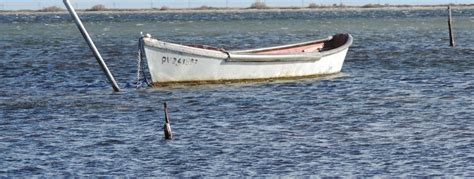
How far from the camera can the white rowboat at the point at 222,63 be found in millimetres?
32219

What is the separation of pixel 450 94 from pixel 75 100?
9142 mm

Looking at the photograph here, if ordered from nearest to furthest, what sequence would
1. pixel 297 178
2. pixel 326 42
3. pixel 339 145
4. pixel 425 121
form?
pixel 297 178 → pixel 339 145 → pixel 425 121 → pixel 326 42

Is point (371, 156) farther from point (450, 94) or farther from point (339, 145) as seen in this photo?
point (450, 94)

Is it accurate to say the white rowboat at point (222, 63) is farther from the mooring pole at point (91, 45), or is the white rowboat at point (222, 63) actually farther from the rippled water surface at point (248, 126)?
the mooring pole at point (91, 45)

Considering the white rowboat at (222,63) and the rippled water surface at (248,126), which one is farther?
the white rowboat at (222,63)

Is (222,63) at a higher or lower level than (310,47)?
Result: higher

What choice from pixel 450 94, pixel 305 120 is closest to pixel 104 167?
pixel 305 120

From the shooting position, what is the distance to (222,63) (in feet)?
110

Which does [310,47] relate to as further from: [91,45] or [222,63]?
[91,45]

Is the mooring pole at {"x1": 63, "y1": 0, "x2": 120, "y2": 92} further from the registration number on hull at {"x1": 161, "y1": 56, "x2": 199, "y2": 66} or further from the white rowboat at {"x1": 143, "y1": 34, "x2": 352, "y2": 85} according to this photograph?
the registration number on hull at {"x1": 161, "y1": 56, "x2": 199, "y2": 66}

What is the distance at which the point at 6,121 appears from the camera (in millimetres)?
26531

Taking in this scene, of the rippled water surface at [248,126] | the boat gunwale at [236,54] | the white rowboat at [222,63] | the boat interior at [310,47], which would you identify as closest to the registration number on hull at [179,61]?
the white rowboat at [222,63]

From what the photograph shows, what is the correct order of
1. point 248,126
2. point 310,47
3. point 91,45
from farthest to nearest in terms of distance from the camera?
1. point 310,47
2. point 91,45
3. point 248,126

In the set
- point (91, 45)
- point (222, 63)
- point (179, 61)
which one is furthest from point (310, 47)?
point (91, 45)
